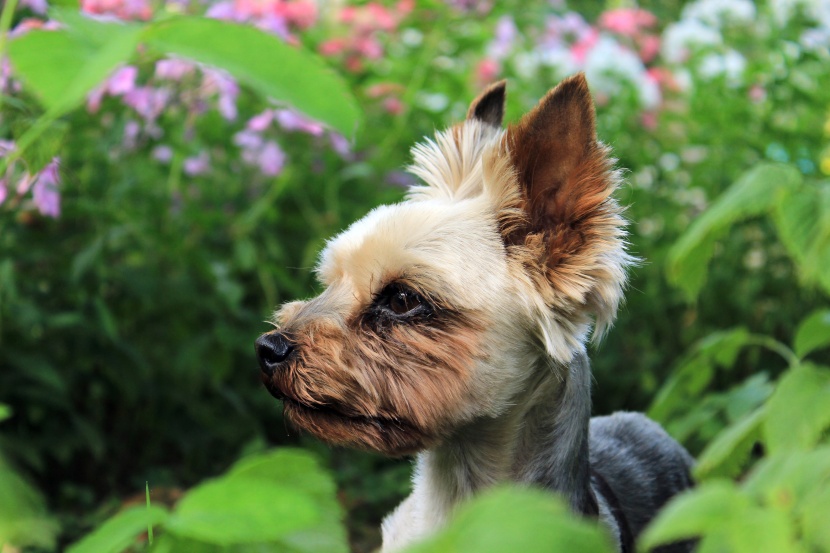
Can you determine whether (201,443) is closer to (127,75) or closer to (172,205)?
(172,205)

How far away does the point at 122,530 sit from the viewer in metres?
1.07

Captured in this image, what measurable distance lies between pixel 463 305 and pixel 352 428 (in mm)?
426

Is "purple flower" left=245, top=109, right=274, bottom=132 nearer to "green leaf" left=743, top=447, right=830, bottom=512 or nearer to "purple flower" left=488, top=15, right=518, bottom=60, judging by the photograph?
"purple flower" left=488, top=15, right=518, bottom=60

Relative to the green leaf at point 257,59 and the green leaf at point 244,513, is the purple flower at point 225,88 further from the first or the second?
the green leaf at point 244,513

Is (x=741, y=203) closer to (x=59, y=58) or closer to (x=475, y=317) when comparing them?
(x=475, y=317)

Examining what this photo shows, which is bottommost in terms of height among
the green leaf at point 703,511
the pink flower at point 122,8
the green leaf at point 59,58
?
the pink flower at point 122,8

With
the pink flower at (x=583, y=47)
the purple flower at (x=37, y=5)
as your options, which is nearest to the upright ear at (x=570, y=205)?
the purple flower at (x=37, y=5)

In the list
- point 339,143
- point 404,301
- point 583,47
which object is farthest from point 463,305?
point 583,47

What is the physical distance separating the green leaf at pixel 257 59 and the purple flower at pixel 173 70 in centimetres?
305

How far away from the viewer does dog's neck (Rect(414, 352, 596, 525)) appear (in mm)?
2527

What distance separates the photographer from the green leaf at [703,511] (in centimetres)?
97

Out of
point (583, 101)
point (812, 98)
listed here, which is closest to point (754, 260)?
point (812, 98)

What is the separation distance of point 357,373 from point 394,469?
89.5 inches

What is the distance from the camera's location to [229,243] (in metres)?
4.52
